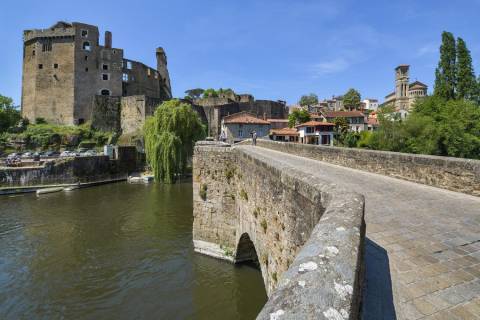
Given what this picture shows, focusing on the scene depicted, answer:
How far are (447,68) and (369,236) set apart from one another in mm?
39248

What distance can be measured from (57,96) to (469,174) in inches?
2305

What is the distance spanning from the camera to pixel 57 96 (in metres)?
50.3

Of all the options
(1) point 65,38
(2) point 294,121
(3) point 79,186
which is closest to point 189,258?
(3) point 79,186

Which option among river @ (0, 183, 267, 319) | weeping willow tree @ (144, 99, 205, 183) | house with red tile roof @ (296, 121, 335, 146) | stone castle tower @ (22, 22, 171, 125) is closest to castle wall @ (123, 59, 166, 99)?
stone castle tower @ (22, 22, 171, 125)

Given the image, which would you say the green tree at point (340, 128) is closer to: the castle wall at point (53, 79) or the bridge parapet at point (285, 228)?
the bridge parapet at point (285, 228)

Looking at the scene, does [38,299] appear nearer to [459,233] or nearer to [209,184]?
[209,184]

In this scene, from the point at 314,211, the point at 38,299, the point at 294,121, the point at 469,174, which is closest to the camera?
the point at 314,211

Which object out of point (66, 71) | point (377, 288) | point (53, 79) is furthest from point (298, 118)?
point (377, 288)

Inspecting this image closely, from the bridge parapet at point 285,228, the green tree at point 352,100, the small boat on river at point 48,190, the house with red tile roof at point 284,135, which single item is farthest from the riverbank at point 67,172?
the green tree at point 352,100

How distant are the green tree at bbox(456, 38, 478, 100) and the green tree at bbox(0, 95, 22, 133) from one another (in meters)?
64.0

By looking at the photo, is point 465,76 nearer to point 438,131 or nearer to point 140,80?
point 438,131

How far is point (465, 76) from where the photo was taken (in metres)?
32.8

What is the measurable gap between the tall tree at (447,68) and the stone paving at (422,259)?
3499cm

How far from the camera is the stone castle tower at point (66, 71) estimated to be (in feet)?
163
